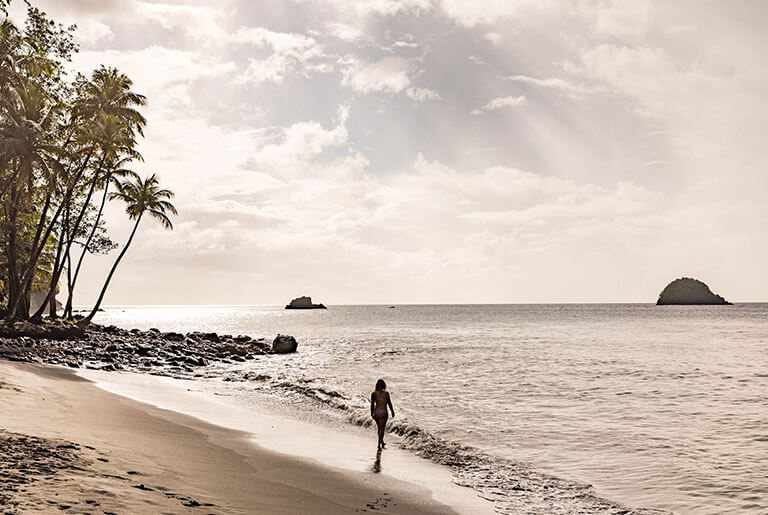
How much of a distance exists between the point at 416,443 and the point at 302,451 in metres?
3.65

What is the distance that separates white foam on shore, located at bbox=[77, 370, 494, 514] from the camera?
1053 centimetres

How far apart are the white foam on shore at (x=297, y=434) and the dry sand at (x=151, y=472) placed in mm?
643

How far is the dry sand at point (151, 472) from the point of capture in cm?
639

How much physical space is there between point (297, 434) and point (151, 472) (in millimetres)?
6769

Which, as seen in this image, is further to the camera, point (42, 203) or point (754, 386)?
point (42, 203)

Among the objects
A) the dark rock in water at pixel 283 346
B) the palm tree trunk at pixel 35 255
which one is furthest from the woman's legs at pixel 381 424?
the dark rock in water at pixel 283 346

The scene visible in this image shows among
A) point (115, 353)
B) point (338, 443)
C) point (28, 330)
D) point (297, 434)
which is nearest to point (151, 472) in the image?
point (338, 443)

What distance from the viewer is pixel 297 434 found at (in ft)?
47.4

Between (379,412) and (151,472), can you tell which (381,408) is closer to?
(379,412)

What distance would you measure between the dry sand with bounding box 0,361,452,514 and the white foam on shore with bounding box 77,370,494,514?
0.64m

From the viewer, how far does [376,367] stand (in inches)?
1336

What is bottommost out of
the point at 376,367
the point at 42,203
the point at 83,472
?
the point at 376,367

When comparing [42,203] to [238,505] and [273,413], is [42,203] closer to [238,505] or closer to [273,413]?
[273,413]

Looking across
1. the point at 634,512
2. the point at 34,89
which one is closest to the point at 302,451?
the point at 634,512
